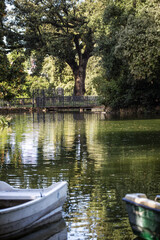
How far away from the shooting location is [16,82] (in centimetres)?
2284

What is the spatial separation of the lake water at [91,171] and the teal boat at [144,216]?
0.47m

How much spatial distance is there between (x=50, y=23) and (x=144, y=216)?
53.2 m

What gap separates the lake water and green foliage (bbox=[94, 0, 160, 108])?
14765 millimetres

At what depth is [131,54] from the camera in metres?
35.7

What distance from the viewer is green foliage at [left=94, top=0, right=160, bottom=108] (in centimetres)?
3456

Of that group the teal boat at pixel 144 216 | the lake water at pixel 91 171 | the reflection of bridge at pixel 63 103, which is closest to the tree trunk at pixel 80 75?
the reflection of bridge at pixel 63 103

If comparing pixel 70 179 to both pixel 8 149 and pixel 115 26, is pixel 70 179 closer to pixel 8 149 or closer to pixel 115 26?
pixel 8 149

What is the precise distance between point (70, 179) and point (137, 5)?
32.1 metres

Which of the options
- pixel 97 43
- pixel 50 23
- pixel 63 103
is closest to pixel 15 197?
pixel 97 43

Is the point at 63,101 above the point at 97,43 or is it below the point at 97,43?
below

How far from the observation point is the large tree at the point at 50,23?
54.0 m

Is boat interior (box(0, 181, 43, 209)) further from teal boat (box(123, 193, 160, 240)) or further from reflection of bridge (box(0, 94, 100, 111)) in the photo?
reflection of bridge (box(0, 94, 100, 111))

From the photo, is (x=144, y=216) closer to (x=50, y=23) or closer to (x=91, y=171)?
(x=91, y=171)

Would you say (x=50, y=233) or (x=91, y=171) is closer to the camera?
(x=50, y=233)
